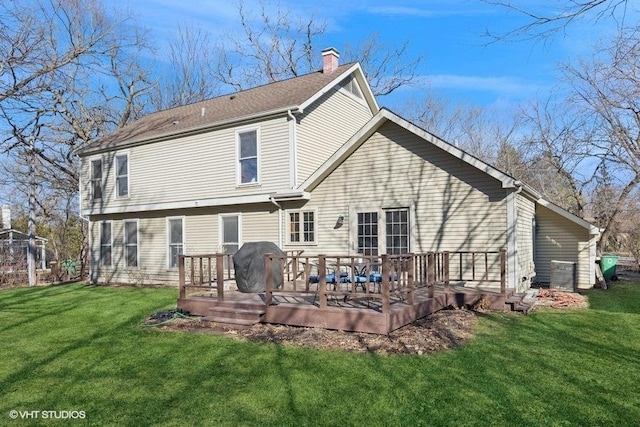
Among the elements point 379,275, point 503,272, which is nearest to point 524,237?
point 503,272

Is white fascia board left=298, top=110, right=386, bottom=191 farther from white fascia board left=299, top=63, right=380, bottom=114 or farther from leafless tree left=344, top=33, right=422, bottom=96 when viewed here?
leafless tree left=344, top=33, right=422, bottom=96

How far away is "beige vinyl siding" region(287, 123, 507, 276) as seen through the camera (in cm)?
996

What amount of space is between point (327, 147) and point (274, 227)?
3.02m

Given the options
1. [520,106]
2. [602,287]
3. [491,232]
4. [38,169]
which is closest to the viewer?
[491,232]

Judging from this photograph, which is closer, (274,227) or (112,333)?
(112,333)

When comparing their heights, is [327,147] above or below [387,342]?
above

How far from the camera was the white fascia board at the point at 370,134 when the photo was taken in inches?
374

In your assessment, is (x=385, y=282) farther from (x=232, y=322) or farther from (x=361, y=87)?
(x=361, y=87)

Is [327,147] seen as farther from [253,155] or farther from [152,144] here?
[152,144]

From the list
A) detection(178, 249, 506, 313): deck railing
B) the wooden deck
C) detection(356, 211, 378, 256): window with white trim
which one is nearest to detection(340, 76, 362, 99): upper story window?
detection(356, 211, 378, 256): window with white trim

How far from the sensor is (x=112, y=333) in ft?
25.3

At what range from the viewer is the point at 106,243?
17266 mm

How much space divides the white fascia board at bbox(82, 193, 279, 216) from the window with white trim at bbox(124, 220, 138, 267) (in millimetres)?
592

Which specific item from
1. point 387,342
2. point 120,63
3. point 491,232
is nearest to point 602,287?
point 491,232
